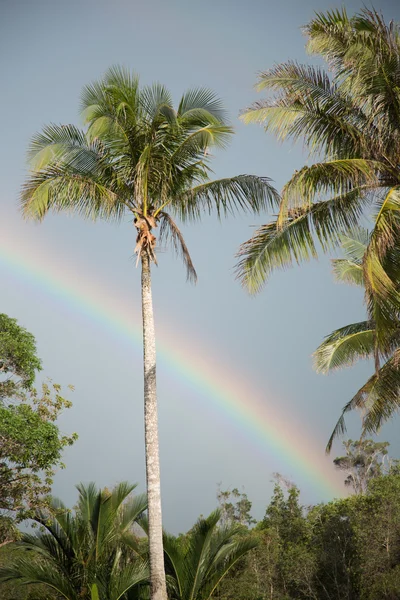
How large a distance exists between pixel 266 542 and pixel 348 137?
64.7 feet

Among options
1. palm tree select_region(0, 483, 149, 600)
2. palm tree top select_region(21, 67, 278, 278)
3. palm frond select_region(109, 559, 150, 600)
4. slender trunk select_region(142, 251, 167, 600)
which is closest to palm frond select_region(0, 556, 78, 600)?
palm tree select_region(0, 483, 149, 600)

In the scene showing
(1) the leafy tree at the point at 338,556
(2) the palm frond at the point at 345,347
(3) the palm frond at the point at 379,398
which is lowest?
(1) the leafy tree at the point at 338,556

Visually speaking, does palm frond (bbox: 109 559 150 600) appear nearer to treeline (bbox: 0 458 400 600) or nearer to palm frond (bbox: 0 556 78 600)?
treeline (bbox: 0 458 400 600)

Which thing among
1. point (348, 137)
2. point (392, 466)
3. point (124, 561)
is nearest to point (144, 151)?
point (348, 137)

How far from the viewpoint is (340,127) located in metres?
9.28

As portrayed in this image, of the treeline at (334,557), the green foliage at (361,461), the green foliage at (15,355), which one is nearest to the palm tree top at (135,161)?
the green foliage at (15,355)

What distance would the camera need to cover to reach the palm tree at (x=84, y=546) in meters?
11.1

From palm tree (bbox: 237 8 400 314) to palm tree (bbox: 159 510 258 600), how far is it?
5686mm

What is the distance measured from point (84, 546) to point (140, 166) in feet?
26.1

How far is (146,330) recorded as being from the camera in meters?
10.8

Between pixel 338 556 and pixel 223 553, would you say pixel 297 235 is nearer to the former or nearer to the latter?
pixel 223 553

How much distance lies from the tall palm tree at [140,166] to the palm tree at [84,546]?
3.89m

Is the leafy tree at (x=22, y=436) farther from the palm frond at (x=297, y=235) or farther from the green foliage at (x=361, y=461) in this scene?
the green foliage at (x=361, y=461)

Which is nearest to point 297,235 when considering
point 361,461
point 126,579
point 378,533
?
point 126,579
